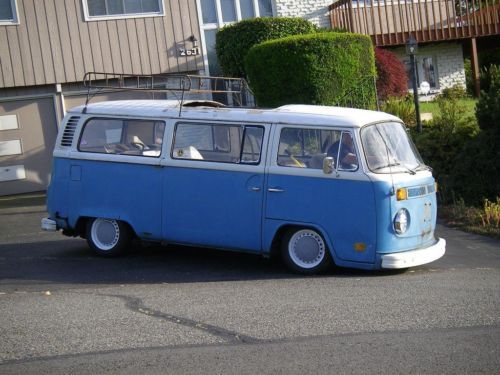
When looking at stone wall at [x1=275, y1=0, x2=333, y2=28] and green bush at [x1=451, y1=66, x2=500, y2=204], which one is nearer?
green bush at [x1=451, y1=66, x2=500, y2=204]

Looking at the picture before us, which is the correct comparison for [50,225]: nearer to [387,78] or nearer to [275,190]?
[275,190]

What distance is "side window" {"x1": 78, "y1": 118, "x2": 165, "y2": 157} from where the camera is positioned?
11.0 metres

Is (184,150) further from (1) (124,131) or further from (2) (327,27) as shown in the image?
(2) (327,27)

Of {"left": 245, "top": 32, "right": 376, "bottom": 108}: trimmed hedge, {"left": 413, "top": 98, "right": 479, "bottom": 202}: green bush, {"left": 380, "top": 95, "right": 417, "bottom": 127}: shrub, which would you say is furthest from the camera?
{"left": 380, "top": 95, "right": 417, "bottom": 127}: shrub

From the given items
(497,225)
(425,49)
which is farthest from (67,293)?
(425,49)

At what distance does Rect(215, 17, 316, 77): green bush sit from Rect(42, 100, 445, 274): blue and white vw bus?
7.48 meters

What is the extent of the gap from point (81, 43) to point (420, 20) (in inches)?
373

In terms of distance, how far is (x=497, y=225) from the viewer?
13.4 m

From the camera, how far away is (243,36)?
1872 centimetres

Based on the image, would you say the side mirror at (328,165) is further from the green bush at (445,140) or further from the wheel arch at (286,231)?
the green bush at (445,140)

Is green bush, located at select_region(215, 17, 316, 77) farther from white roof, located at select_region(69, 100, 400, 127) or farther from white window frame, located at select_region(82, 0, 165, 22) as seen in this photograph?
white roof, located at select_region(69, 100, 400, 127)

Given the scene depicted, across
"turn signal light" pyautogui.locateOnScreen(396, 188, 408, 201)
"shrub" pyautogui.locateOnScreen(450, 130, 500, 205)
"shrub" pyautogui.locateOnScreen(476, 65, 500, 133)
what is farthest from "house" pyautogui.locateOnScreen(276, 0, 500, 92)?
"turn signal light" pyautogui.locateOnScreen(396, 188, 408, 201)

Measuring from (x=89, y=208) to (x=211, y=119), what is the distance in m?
2.02

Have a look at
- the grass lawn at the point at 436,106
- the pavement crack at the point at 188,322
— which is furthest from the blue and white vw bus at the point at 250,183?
the grass lawn at the point at 436,106
